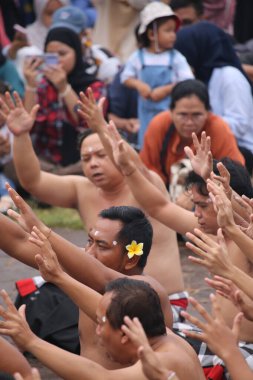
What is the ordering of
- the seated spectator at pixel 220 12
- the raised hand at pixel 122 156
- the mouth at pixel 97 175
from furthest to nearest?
the seated spectator at pixel 220 12, the mouth at pixel 97 175, the raised hand at pixel 122 156

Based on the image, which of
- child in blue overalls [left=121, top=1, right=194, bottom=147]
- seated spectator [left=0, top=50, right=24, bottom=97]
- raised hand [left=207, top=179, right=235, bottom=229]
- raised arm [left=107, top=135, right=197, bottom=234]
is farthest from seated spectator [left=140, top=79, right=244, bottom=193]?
raised hand [left=207, top=179, right=235, bottom=229]

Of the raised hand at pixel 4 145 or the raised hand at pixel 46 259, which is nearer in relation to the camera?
the raised hand at pixel 46 259

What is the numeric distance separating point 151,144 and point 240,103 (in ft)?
3.58

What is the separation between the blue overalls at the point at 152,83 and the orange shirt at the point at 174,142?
36.4 inches

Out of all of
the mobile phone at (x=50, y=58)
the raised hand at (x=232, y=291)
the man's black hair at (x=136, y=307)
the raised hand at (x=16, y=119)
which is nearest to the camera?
the man's black hair at (x=136, y=307)

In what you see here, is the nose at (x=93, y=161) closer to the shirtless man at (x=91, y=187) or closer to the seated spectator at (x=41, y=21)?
the shirtless man at (x=91, y=187)

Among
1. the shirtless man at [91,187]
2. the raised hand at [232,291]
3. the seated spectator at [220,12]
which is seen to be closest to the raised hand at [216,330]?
the raised hand at [232,291]

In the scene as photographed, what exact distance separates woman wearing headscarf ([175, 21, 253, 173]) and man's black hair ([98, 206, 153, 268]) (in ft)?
11.8

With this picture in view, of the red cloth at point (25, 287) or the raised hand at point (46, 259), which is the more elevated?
the raised hand at point (46, 259)

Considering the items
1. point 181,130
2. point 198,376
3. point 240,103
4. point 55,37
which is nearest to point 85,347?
point 198,376

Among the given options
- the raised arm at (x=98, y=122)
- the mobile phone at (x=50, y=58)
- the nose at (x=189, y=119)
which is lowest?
the mobile phone at (x=50, y=58)

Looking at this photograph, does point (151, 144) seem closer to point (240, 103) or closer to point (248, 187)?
point (240, 103)

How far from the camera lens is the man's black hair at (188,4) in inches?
434

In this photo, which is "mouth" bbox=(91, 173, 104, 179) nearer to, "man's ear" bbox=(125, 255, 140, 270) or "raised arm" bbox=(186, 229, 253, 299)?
"man's ear" bbox=(125, 255, 140, 270)
